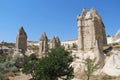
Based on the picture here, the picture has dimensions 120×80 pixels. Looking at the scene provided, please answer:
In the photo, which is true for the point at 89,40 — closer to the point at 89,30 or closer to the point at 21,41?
the point at 89,30

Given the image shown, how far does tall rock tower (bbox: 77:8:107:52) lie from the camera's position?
205ft

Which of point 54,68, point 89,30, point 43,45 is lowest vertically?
point 54,68

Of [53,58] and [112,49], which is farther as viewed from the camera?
[112,49]

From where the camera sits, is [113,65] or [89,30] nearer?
[113,65]

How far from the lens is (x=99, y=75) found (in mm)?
54094

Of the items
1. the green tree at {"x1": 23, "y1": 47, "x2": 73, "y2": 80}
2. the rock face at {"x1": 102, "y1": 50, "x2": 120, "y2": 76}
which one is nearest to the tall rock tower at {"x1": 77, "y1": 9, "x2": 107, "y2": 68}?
the rock face at {"x1": 102, "y1": 50, "x2": 120, "y2": 76}

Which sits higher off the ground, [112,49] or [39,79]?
[112,49]

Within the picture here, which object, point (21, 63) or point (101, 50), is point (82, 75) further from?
point (21, 63)

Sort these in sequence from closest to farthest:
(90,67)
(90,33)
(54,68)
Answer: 1. (54,68)
2. (90,67)
3. (90,33)

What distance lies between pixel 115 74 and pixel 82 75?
7.22 meters

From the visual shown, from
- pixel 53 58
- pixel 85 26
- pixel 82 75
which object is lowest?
pixel 82 75

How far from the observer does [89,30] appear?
6431cm

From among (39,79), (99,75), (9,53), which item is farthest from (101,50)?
→ (9,53)

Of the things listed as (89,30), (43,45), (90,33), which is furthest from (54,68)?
(43,45)
